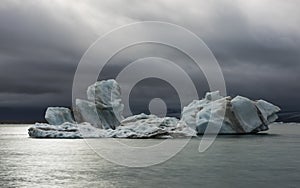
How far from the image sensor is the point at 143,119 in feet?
200

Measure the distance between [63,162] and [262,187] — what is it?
49.1 ft

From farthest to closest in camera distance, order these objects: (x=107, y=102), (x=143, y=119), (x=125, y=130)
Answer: (x=107, y=102)
(x=143, y=119)
(x=125, y=130)

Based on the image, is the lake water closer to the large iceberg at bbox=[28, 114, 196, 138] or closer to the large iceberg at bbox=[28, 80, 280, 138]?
the large iceberg at bbox=[28, 114, 196, 138]

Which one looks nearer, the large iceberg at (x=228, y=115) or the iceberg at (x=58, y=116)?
the large iceberg at (x=228, y=115)

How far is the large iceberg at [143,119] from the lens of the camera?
183 ft

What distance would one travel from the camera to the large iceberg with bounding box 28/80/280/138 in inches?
2191

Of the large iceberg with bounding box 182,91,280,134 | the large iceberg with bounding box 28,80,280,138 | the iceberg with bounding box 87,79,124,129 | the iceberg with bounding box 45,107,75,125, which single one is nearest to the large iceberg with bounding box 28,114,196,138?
the large iceberg with bounding box 28,80,280,138

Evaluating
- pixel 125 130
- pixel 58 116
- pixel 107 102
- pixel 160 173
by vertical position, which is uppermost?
pixel 107 102

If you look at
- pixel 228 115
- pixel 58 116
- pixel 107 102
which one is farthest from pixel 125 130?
pixel 228 115

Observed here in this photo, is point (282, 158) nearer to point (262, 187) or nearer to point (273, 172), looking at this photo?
point (273, 172)

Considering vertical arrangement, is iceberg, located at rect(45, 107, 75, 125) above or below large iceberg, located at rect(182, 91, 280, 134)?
above

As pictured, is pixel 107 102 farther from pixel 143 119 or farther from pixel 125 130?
pixel 125 130

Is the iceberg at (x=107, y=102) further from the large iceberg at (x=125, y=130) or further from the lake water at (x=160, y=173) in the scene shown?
the lake water at (x=160, y=173)

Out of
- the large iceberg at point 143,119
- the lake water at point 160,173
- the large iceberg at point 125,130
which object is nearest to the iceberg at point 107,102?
the large iceberg at point 143,119
